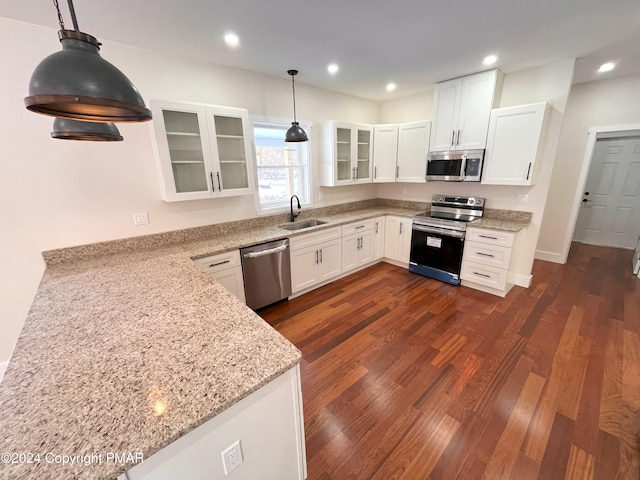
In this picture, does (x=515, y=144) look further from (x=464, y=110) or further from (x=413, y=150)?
(x=413, y=150)

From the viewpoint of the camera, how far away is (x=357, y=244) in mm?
3863

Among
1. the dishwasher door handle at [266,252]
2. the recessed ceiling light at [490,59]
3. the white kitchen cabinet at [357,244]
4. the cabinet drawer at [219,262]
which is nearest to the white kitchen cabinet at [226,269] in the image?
the cabinet drawer at [219,262]

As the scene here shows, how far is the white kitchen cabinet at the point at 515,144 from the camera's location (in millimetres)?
2891

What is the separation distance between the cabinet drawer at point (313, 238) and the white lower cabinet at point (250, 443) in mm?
2065

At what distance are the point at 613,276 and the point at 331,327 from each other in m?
4.19

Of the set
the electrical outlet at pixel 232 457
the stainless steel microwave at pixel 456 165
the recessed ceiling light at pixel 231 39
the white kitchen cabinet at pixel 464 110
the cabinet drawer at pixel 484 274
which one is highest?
the recessed ceiling light at pixel 231 39

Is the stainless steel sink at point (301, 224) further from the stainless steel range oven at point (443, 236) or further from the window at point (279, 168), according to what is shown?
the stainless steel range oven at point (443, 236)

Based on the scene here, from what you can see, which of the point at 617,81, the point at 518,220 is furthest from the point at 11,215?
the point at 617,81

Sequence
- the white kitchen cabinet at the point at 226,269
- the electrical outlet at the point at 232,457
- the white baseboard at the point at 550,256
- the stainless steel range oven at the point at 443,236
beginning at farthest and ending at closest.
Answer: the white baseboard at the point at 550,256, the stainless steel range oven at the point at 443,236, the white kitchen cabinet at the point at 226,269, the electrical outlet at the point at 232,457

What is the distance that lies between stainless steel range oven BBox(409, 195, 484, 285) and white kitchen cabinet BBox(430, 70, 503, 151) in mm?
830

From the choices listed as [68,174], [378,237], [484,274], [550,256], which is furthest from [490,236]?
[68,174]

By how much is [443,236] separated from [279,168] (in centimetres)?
241

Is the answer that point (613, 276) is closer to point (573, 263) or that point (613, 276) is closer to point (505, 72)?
point (573, 263)

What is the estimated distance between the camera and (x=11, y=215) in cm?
200
